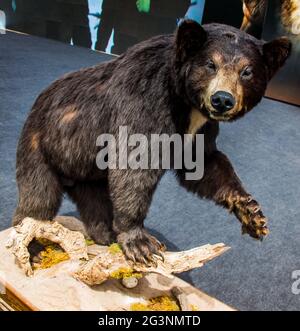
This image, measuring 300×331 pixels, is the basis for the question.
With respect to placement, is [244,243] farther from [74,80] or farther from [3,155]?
[3,155]

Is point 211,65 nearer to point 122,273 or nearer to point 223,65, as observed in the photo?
point 223,65

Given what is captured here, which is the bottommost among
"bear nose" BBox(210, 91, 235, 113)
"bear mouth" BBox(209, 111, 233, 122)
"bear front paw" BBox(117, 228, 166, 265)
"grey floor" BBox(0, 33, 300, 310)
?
"grey floor" BBox(0, 33, 300, 310)

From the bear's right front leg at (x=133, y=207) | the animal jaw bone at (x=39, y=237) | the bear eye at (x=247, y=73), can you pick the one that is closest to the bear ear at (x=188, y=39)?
the bear eye at (x=247, y=73)

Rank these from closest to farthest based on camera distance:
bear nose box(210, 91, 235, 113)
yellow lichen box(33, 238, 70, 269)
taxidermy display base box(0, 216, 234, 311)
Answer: bear nose box(210, 91, 235, 113) → taxidermy display base box(0, 216, 234, 311) → yellow lichen box(33, 238, 70, 269)

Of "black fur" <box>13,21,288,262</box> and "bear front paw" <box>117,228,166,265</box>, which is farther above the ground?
"black fur" <box>13,21,288,262</box>

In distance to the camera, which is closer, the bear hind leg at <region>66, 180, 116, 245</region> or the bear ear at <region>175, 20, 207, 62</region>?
the bear ear at <region>175, 20, 207, 62</region>

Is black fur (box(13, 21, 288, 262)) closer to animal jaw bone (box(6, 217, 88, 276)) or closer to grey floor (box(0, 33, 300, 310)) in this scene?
animal jaw bone (box(6, 217, 88, 276))

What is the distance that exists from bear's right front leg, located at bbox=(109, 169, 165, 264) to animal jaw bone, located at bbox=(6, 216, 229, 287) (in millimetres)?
51

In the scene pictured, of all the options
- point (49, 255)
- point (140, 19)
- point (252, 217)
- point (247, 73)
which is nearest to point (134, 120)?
point (247, 73)

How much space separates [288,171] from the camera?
364cm

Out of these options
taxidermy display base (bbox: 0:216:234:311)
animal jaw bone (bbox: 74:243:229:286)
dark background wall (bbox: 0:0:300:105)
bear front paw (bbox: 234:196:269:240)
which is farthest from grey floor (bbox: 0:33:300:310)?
dark background wall (bbox: 0:0:300:105)

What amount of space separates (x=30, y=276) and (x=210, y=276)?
1.02 meters

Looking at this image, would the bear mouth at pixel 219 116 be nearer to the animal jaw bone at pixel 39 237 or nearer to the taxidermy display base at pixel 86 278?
the taxidermy display base at pixel 86 278

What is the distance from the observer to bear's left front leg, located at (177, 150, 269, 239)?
5.06ft
